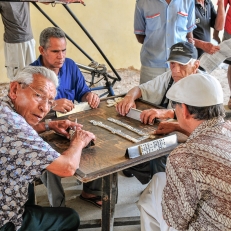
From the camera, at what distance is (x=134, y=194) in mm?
3195

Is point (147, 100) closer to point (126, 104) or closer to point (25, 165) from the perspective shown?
point (126, 104)

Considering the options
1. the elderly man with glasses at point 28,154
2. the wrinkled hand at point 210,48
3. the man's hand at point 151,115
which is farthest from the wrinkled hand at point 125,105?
the wrinkled hand at point 210,48

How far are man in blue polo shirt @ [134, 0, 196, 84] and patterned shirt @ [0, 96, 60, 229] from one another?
6.79 feet

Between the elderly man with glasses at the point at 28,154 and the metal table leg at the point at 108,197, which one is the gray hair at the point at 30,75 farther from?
the metal table leg at the point at 108,197

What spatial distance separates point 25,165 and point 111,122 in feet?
2.92

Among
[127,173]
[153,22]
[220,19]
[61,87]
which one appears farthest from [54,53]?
[220,19]

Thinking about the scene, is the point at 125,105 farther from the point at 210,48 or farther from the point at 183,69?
the point at 210,48

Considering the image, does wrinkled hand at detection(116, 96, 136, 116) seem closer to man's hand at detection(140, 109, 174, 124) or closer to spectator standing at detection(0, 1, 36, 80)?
man's hand at detection(140, 109, 174, 124)

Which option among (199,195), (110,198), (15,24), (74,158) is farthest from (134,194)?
(15,24)

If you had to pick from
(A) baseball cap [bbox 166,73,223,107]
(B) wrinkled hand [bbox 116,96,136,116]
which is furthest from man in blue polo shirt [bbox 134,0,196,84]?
(A) baseball cap [bbox 166,73,223,107]

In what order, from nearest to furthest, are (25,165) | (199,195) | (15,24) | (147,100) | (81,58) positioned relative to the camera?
(199,195) < (25,165) < (147,100) < (15,24) < (81,58)

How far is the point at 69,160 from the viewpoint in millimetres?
1812

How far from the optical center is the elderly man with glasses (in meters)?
1.71

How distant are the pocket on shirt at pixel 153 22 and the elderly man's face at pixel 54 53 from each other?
→ 39.1 inches
